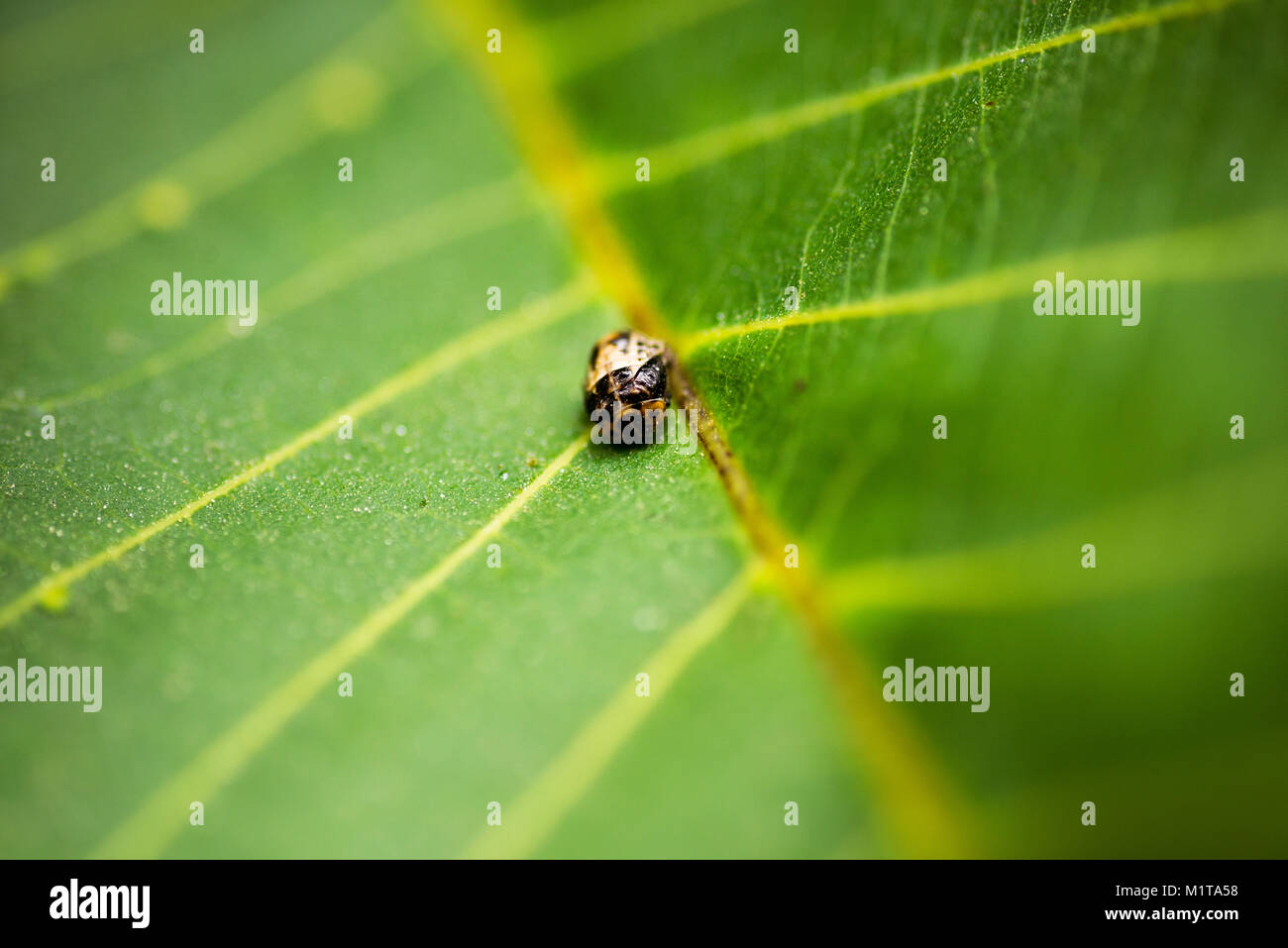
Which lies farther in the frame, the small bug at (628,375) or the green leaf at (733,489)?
the small bug at (628,375)

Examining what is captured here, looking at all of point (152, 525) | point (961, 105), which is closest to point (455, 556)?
point (152, 525)

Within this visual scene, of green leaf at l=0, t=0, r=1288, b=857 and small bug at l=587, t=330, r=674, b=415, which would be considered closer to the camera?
green leaf at l=0, t=0, r=1288, b=857

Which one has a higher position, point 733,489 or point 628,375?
point 628,375

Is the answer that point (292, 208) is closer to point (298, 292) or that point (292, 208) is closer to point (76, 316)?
point (298, 292)
